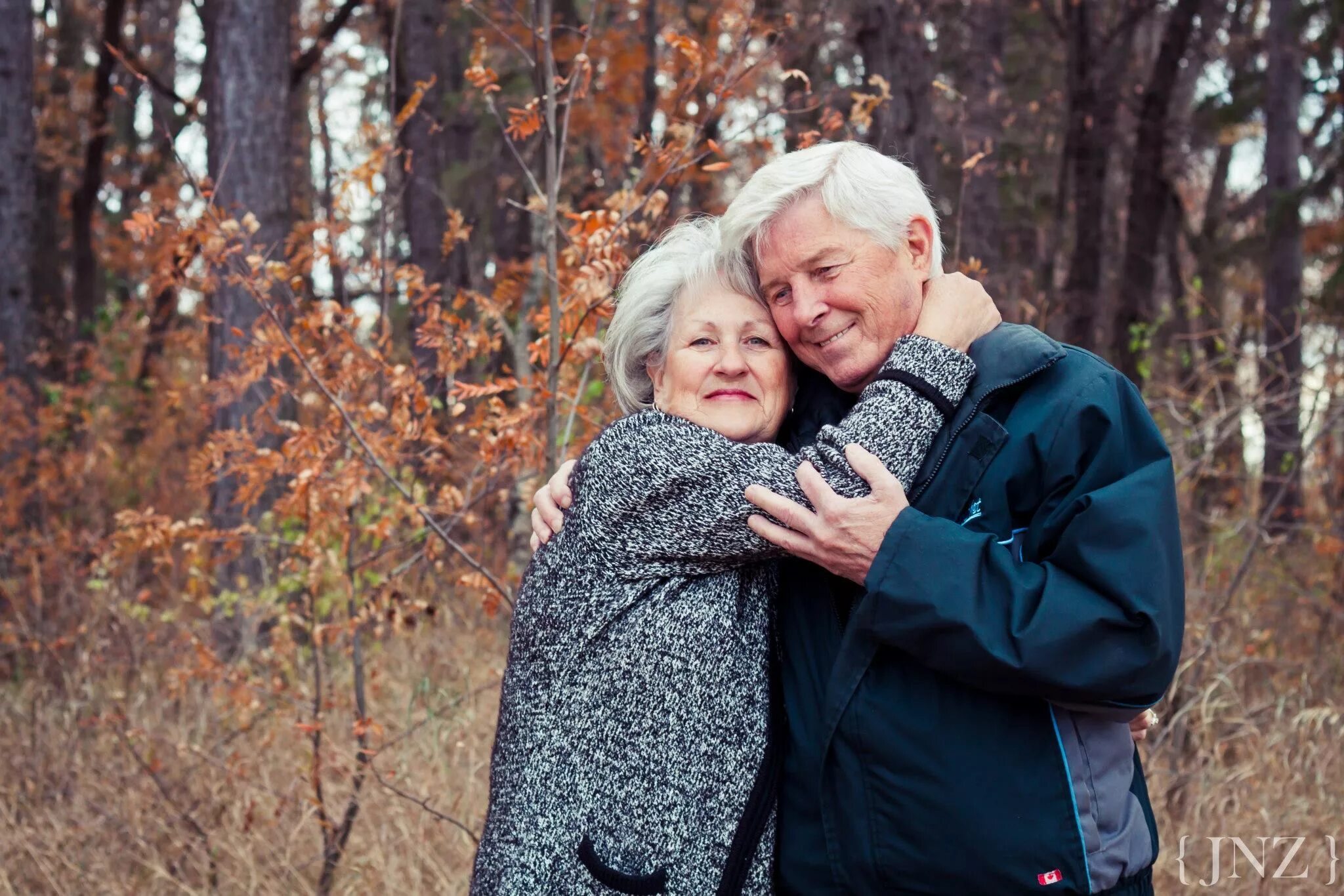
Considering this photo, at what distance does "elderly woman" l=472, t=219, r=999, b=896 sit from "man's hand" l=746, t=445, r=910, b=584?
19mm

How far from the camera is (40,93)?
15242mm

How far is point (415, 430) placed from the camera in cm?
386

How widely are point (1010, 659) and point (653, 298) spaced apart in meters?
1.08

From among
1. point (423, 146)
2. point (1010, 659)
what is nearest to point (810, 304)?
point (1010, 659)

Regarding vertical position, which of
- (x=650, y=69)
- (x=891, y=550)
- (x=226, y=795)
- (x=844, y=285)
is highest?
(x=650, y=69)

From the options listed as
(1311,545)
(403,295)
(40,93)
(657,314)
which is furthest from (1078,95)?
(40,93)

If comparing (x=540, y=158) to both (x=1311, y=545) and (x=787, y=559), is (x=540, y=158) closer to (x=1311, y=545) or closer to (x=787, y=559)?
(x=1311, y=545)

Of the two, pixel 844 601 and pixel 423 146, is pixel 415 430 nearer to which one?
pixel 844 601

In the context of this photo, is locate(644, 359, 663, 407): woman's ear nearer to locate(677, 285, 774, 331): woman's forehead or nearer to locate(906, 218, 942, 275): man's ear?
locate(677, 285, 774, 331): woman's forehead

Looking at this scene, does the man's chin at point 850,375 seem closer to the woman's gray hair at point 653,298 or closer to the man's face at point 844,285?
the man's face at point 844,285

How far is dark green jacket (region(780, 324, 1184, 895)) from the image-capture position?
1.90 meters

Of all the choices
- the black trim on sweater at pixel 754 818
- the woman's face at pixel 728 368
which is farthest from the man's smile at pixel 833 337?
the black trim on sweater at pixel 754 818

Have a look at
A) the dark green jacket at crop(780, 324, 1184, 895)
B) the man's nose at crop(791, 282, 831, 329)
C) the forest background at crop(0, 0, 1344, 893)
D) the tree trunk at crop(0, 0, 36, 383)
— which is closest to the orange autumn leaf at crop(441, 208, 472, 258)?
the forest background at crop(0, 0, 1344, 893)

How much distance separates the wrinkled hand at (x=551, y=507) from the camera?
250 centimetres
